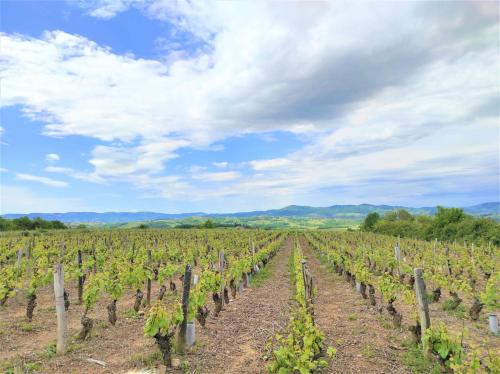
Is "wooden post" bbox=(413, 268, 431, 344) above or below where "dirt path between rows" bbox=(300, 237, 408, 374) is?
above

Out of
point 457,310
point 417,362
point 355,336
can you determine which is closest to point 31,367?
point 355,336

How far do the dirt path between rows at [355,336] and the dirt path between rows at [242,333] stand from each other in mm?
1246

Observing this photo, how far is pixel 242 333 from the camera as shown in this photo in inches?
344

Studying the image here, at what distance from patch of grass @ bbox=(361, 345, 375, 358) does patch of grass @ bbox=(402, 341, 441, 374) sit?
0.61m

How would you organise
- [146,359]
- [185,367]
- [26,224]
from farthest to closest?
[26,224] → [146,359] → [185,367]

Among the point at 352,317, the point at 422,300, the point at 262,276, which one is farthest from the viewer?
the point at 262,276

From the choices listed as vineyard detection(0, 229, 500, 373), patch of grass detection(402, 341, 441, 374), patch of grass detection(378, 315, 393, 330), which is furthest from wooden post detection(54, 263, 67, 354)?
patch of grass detection(378, 315, 393, 330)

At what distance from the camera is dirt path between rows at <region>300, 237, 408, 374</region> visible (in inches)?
266

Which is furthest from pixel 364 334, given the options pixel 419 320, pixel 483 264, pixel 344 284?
pixel 483 264

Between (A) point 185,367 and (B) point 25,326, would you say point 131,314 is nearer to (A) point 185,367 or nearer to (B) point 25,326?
(B) point 25,326

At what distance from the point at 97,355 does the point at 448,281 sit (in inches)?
429

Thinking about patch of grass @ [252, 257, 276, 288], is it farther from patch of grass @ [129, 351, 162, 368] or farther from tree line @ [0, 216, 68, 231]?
tree line @ [0, 216, 68, 231]

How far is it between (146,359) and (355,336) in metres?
4.90

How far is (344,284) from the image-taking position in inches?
640
